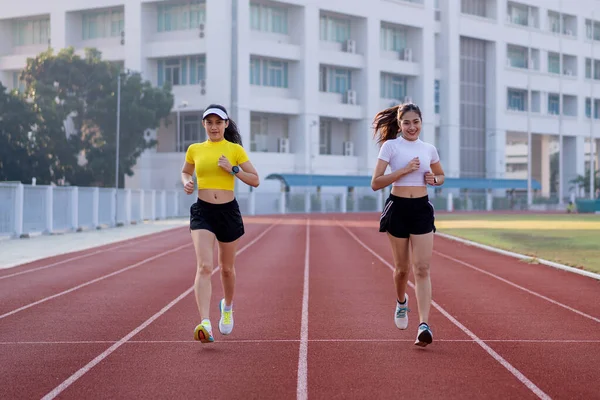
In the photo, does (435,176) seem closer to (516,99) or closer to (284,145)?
(284,145)

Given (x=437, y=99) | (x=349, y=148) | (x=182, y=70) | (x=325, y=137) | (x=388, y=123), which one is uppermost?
(x=182, y=70)

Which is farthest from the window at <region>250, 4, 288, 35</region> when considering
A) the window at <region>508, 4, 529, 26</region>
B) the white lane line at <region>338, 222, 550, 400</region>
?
the white lane line at <region>338, 222, 550, 400</region>

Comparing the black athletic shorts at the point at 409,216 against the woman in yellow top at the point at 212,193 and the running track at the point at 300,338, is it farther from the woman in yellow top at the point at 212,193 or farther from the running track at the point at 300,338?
the woman in yellow top at the point at 212,193

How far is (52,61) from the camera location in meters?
57.0

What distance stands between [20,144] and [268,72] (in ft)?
72.1

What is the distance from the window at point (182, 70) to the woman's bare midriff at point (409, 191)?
5834cm

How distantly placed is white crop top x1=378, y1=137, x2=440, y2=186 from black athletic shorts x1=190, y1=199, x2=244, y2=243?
4.72 ft

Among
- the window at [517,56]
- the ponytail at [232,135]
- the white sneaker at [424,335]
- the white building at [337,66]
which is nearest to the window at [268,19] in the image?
the white building at [337,66]

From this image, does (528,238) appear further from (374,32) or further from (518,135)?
(518,135)

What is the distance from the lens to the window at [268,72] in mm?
66375

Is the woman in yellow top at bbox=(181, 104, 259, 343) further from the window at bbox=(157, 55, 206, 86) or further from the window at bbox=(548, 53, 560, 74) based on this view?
the window at bbox=(548, 53, 560, 74)

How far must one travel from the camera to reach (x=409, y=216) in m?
7.63

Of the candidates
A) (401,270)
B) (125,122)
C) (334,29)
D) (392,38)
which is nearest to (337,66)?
(334,29)

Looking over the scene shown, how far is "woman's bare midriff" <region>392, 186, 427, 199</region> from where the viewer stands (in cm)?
765
